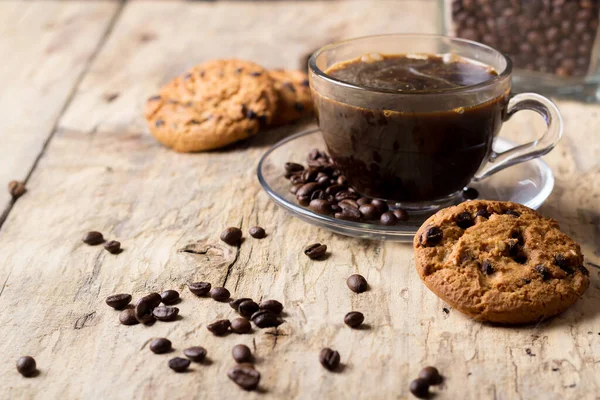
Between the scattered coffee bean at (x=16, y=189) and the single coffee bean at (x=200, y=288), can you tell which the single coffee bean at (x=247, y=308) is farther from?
the scattered coffee bean at (x=16, y=189)

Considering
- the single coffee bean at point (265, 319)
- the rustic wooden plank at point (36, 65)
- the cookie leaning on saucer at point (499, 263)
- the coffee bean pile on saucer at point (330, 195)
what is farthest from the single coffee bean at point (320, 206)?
the rustic wooden plank at point (36, 65)

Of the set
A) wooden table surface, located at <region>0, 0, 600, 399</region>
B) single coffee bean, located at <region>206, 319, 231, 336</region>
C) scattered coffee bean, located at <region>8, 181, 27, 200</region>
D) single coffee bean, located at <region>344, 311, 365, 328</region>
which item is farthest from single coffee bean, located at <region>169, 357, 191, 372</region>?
scattered coffee bean, located at <region>8, 181, 27, 200</region>

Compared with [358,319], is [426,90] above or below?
above

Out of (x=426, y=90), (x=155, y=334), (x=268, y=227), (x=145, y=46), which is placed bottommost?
(x=145, y=46)

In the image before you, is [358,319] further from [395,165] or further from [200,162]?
[200,162]

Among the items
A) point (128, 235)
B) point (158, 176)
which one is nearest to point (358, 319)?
point (128, 235)

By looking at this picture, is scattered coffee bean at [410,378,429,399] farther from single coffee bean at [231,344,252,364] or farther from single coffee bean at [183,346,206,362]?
single coffee bean at [183,346,206,362]
